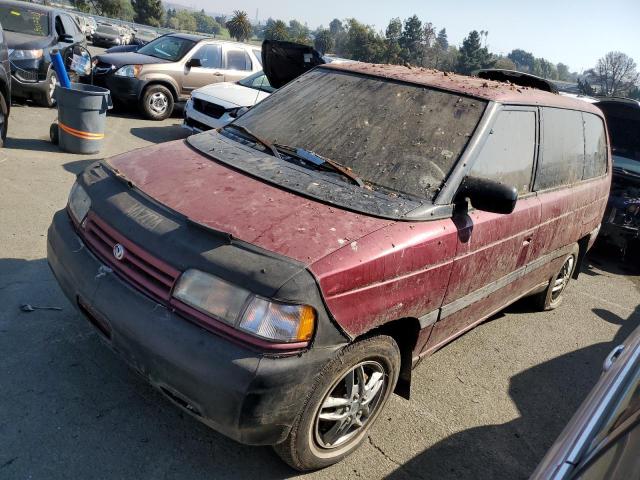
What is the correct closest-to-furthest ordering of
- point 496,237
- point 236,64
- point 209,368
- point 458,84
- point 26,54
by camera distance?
point 209,368, point 496,237, point 458,84, point 26,54, point 236,64

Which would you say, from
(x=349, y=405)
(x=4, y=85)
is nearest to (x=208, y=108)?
(x=4, y=85)

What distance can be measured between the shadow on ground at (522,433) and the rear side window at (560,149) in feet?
4.84

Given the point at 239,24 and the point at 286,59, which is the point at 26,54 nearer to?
the point at 286,59

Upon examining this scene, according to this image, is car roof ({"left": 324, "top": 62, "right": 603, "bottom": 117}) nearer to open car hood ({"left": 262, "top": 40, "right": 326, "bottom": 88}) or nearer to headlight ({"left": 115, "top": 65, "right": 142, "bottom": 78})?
open car hood ({"left": 262, "top": 40, "right": 326, "bottom": 88})

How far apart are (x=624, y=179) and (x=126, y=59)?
8757 mm

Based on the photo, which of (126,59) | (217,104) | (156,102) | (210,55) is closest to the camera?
(217,104)

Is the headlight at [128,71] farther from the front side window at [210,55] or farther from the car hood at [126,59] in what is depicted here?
the front side window at [210,55]

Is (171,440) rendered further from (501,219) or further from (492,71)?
(492,71)

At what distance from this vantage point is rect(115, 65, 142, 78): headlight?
9492 millimetres

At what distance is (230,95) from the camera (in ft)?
28.2

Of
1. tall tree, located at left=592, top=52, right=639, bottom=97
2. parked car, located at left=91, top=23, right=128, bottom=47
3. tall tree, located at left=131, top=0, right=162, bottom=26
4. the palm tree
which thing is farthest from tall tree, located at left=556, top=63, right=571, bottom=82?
parked car, located at left=91, top=23, right=128, bottom=47

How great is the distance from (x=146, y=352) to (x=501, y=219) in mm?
2213

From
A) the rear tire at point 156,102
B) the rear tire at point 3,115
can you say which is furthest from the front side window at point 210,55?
the rear tire at point 3,115

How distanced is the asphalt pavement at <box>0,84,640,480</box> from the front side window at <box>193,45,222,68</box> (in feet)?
21.3
